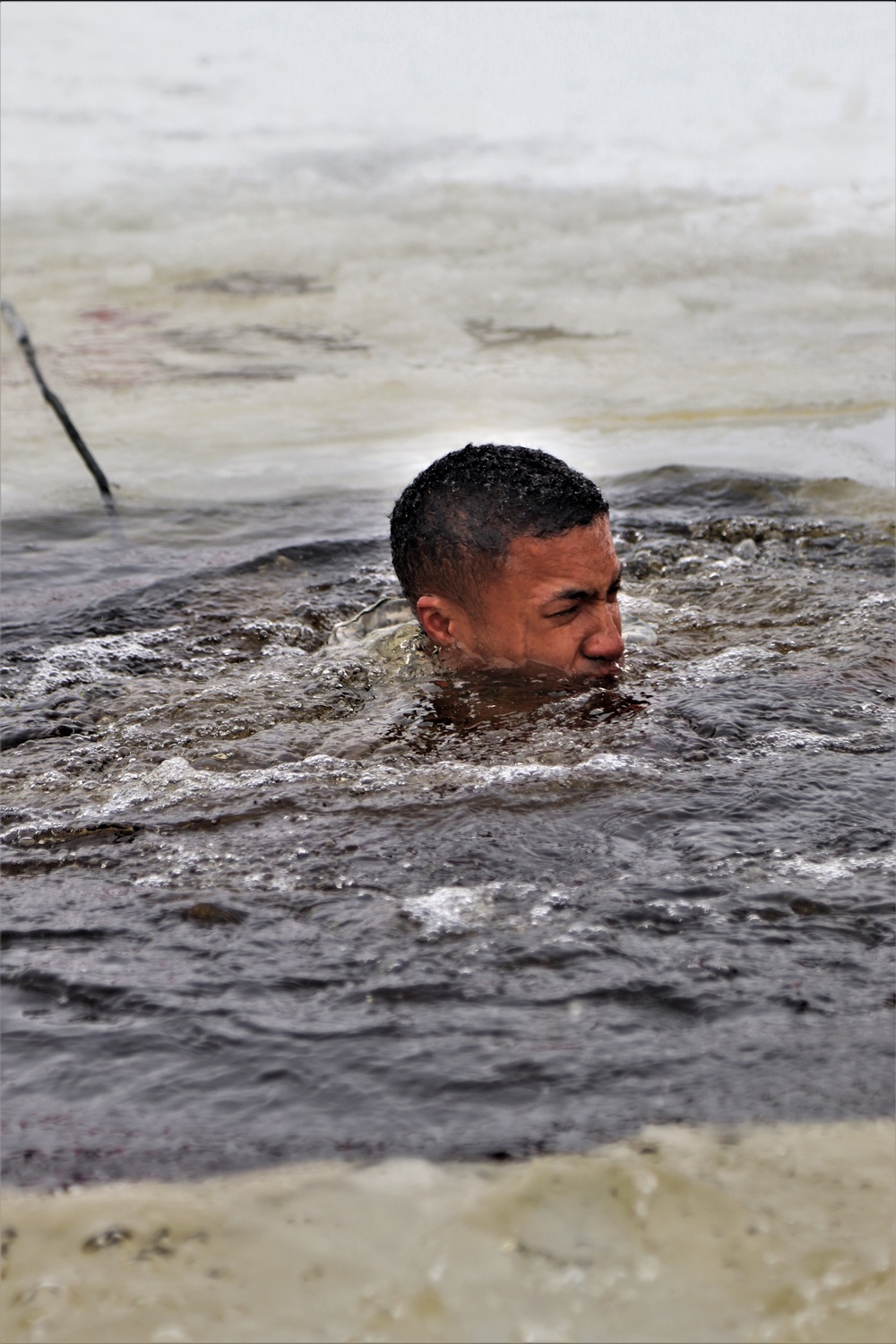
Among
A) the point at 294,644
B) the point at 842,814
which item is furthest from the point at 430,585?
the point at 842,814

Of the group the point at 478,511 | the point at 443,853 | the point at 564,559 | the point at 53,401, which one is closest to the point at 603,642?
the point at 564,559

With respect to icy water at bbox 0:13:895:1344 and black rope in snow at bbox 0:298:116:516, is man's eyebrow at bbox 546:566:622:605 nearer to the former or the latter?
icy water at bbox 0:13:895:1344

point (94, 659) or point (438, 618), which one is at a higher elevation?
point (438, 618)

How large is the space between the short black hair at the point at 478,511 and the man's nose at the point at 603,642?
0.29 metres

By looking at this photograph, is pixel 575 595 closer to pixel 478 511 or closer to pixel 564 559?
pixel 564 559

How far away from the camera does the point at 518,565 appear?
405 cm

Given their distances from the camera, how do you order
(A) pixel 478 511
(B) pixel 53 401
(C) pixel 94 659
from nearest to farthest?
(A) pixel 478 511 < (C) pixel 94 659 < (B) pixel 53 401

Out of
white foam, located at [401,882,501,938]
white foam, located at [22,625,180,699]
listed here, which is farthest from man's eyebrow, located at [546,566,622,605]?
white foam, located at [22,625,180,699]

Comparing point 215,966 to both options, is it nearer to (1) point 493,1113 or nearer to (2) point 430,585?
(1) point 493,1113

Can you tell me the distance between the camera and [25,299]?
31.0 ft

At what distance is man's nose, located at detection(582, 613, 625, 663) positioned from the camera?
13.0 ft

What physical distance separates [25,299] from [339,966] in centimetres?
807

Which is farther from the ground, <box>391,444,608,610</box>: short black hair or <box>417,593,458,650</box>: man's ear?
<box>391,444,608,610</box>: short black hair

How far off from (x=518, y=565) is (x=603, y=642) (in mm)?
339
